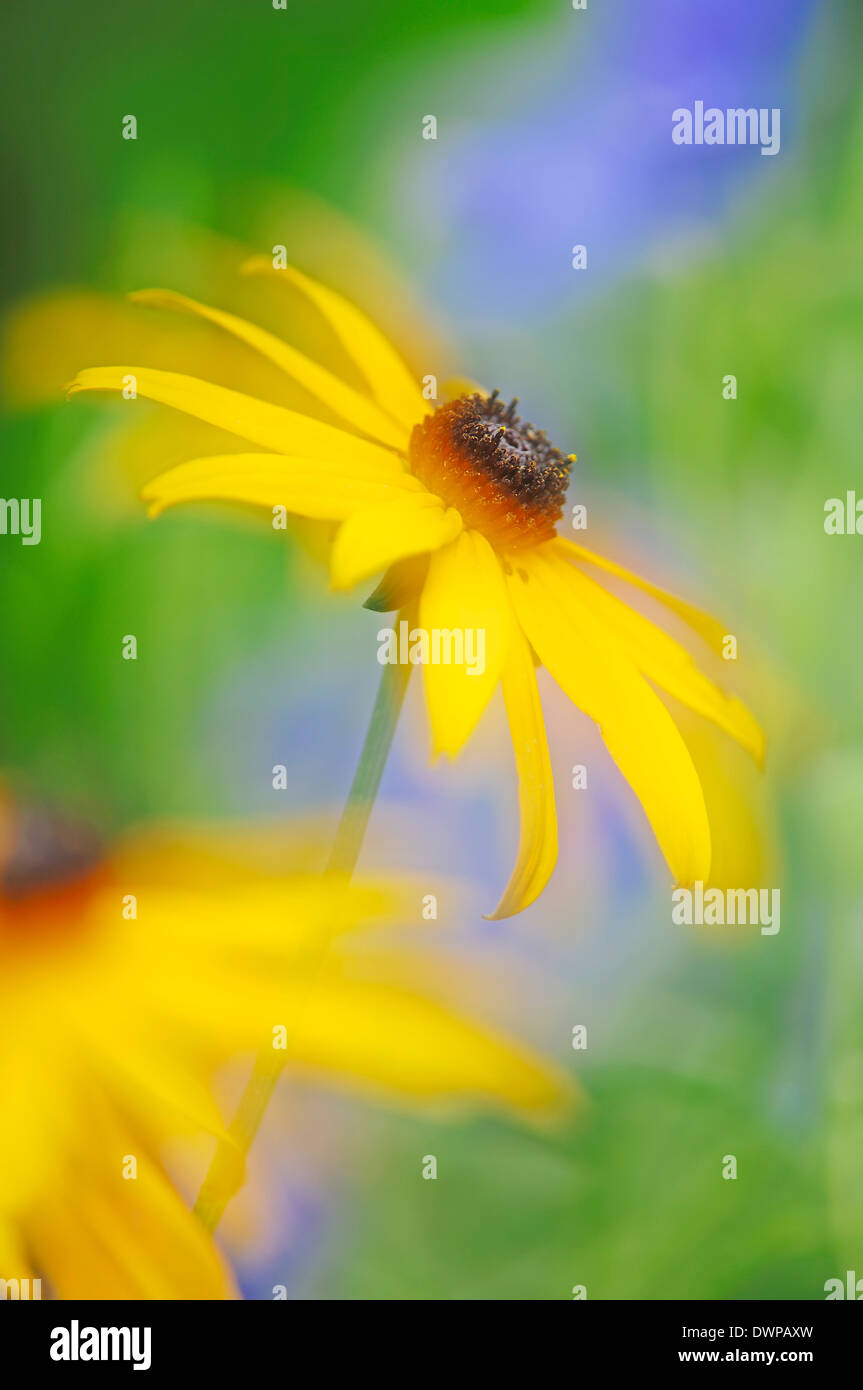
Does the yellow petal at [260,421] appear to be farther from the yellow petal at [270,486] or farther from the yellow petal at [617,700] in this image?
the yellow petal at [617,700]

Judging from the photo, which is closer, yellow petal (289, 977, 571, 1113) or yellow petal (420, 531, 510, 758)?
yellow petal (420, 531, 510, 758)

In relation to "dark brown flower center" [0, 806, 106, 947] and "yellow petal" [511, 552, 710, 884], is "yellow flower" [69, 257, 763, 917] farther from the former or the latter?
"dark brown flower center" [0, 806, 106, 947]

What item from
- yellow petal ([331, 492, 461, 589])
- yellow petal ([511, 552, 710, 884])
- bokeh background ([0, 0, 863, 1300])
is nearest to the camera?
yellow petal ([331, 492, 461, 589])

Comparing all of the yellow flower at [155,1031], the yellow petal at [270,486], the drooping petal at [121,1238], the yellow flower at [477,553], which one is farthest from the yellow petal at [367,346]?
the drooping petal at [121,1238]

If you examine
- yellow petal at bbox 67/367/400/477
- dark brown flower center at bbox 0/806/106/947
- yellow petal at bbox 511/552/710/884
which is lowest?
dark brown flower center at bbox 0/806/106/947

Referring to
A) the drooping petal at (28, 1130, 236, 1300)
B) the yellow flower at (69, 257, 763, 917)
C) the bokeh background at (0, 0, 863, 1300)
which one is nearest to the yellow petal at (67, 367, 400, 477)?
the yellow flower at (69, 257, 763, 917)

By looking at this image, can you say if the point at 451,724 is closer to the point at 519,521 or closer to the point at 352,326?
the point at 519,521

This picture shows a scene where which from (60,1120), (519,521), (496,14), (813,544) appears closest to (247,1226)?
(60,1120)

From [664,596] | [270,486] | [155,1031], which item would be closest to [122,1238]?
[155,1031]
